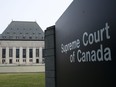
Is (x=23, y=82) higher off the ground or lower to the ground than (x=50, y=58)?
lower

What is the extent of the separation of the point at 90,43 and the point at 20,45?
80.6 metres

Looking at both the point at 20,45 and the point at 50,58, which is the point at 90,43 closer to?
the point at 50,58

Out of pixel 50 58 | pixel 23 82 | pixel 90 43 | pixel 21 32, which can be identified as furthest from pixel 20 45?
pixel 90 43

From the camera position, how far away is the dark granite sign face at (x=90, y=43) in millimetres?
2160

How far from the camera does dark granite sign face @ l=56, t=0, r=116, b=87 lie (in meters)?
2.16

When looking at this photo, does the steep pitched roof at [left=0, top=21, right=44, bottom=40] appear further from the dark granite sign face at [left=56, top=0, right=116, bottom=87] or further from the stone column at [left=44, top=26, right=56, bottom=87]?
the dark granite sign face at [left=56, top=0, right=116, bottom=87]

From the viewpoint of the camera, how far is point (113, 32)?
6.90 feet

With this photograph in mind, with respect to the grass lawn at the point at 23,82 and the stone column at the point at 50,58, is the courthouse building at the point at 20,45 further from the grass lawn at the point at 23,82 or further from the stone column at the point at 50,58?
the stone column at the point at 50,58

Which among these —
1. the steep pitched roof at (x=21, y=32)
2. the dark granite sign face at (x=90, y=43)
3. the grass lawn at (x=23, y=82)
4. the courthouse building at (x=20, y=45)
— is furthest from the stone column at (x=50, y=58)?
the steep pitched roof at (x=21, y=32)

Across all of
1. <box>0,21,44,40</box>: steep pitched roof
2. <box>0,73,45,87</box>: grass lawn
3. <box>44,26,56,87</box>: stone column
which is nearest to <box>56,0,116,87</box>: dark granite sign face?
<box>44,26,56,87</box>: stone column

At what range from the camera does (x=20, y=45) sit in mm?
82062

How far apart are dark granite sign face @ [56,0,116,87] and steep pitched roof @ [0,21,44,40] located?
275 ft

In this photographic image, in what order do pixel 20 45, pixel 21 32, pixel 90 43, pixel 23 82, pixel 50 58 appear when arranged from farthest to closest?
pixel 21 32 < pixel 20 45 < pixel 23 82 < pixel 50 58 < pixel 90 43

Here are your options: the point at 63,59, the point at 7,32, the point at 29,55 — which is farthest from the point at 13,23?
the point at 63,59
